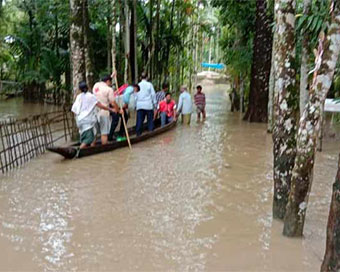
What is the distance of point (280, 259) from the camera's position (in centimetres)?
482

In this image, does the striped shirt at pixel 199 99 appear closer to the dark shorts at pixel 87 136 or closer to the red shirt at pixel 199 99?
the red shirt at pixel 199 99

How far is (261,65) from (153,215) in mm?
10018

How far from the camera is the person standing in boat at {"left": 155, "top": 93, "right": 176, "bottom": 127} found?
46.6ft

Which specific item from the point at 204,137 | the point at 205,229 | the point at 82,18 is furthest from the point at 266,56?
the point at 205,229

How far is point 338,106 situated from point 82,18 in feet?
19.7

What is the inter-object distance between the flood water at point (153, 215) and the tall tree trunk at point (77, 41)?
2171mm

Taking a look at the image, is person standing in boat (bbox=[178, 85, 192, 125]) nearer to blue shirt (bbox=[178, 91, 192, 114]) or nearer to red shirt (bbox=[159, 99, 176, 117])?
blue shirt (bbox=[178, 91, 192, 114])

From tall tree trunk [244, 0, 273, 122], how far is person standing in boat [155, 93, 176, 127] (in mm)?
2818

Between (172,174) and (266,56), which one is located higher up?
(266,56)

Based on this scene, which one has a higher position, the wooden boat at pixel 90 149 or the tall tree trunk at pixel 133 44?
the tall tree trunk at pixel 133 44

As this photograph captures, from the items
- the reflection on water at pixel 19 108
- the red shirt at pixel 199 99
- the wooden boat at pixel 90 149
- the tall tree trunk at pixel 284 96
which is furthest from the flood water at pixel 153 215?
the reflection on water at pixel 19 108

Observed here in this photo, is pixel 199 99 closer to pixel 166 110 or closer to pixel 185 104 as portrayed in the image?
pixel 185 104

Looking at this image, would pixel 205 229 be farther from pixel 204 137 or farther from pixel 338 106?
pixel 204 137

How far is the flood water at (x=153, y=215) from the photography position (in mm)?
4793
